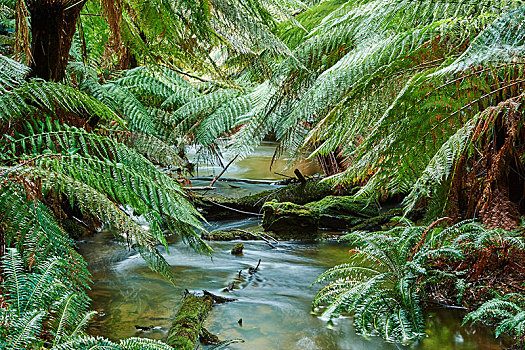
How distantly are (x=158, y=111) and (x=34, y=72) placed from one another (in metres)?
2.74

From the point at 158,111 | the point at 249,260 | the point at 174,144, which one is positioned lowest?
the point at 249,260

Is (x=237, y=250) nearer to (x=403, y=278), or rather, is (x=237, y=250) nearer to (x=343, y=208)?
(x=343, y=208)

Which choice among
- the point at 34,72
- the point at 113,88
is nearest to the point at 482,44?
the point at 34,72

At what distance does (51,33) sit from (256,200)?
311 centimetres

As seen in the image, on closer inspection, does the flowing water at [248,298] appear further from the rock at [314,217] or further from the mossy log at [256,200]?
the mossy log at [256,200]

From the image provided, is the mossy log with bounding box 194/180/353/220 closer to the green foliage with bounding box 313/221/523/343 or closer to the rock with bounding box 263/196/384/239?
the rock with bounding box 263/196/384/239

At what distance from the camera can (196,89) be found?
4.40 meters

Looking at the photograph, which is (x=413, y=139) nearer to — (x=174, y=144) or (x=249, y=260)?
(x=249, y=260)

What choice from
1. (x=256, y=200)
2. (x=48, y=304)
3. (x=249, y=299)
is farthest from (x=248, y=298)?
(x=256, y=200)

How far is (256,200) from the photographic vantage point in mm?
4512

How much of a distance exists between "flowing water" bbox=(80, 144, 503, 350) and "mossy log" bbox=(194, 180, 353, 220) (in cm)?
84

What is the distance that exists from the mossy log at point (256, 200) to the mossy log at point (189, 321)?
6.63ft

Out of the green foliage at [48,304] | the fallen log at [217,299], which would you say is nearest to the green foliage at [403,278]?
Result: the fallen log at [217,299]

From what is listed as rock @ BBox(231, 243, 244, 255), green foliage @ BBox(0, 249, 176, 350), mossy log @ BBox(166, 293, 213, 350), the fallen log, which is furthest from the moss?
green foliage @ BBox(0, 249, 176, 350)
